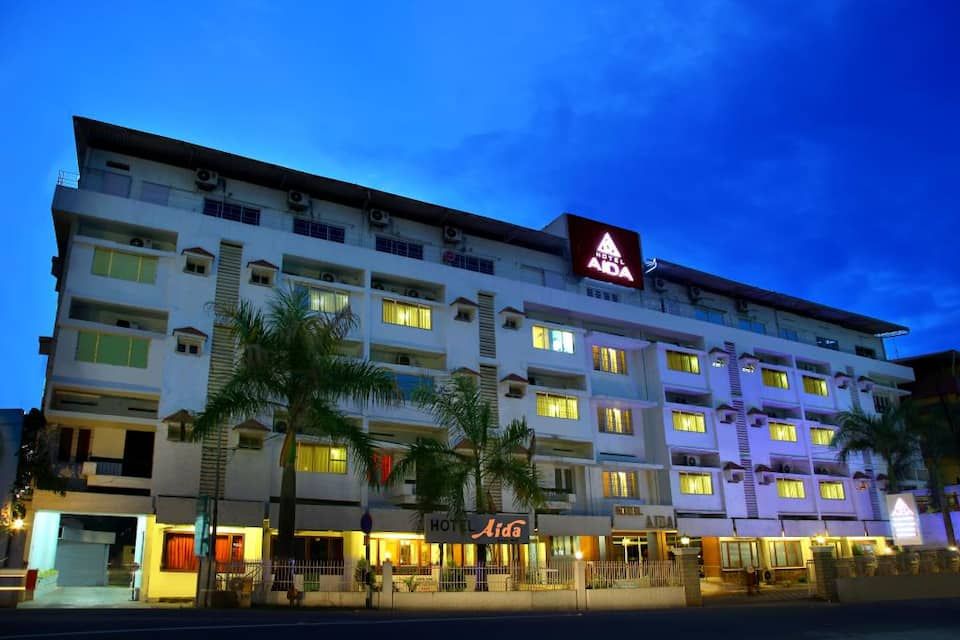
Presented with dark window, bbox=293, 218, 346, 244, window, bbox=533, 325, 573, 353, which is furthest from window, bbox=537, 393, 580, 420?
dark window, bbox=293, 218, 346, 244

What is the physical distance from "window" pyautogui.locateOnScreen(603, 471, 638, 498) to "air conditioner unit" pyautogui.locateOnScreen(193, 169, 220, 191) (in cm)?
2805

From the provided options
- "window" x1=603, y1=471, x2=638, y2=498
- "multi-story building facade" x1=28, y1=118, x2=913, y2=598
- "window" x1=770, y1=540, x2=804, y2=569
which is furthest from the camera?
"window" x1=770, y1=540, x2=804, y2=569

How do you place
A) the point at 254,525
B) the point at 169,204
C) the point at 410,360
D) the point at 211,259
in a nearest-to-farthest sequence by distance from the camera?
the point at 254,525, the point at 211,259, the point at 169,204, the point at 410,360

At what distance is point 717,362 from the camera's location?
55.8 meters

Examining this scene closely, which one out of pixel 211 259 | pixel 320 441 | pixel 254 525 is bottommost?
pixel 254 525

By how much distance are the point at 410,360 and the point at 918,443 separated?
37.0m

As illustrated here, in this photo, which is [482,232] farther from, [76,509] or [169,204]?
[76,509]

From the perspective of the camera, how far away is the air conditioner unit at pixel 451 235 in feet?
161

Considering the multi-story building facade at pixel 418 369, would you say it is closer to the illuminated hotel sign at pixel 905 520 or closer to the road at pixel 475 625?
the illuminated hotel sign at pixel 905 520

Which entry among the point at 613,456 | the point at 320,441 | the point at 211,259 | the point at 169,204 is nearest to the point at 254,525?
the point at 320,441

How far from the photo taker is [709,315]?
6062 centimetres

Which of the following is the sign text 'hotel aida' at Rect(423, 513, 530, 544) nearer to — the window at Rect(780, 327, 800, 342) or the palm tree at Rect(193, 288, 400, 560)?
the palm tree at Rect(193, 288, 400, 560)

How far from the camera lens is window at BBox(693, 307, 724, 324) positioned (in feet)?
197

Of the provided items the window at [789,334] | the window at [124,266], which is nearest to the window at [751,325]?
the window at [789,334]
